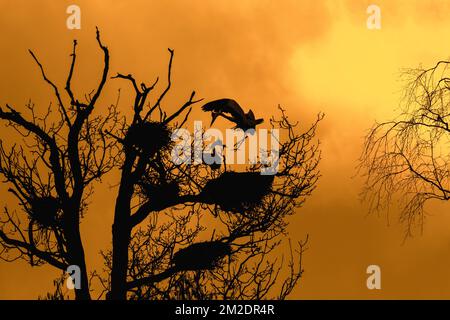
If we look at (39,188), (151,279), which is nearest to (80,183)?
(39,188)

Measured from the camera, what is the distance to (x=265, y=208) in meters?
12.8

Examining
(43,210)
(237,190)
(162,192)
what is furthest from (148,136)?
(43,210)

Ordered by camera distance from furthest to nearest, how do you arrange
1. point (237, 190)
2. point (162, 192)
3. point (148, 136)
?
1. point (162, 192)
2. point (148, 136)
3. point (237, 190)

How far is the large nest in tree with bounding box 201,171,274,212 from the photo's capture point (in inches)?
480

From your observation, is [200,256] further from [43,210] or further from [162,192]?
[43,210]

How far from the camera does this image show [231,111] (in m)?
12.9

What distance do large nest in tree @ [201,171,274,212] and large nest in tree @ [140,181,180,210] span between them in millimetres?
574

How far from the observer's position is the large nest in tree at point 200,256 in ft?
40.3

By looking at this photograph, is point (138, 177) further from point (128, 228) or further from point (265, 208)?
Answer: point (265, 208)

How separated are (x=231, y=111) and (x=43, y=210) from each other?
3.40m
